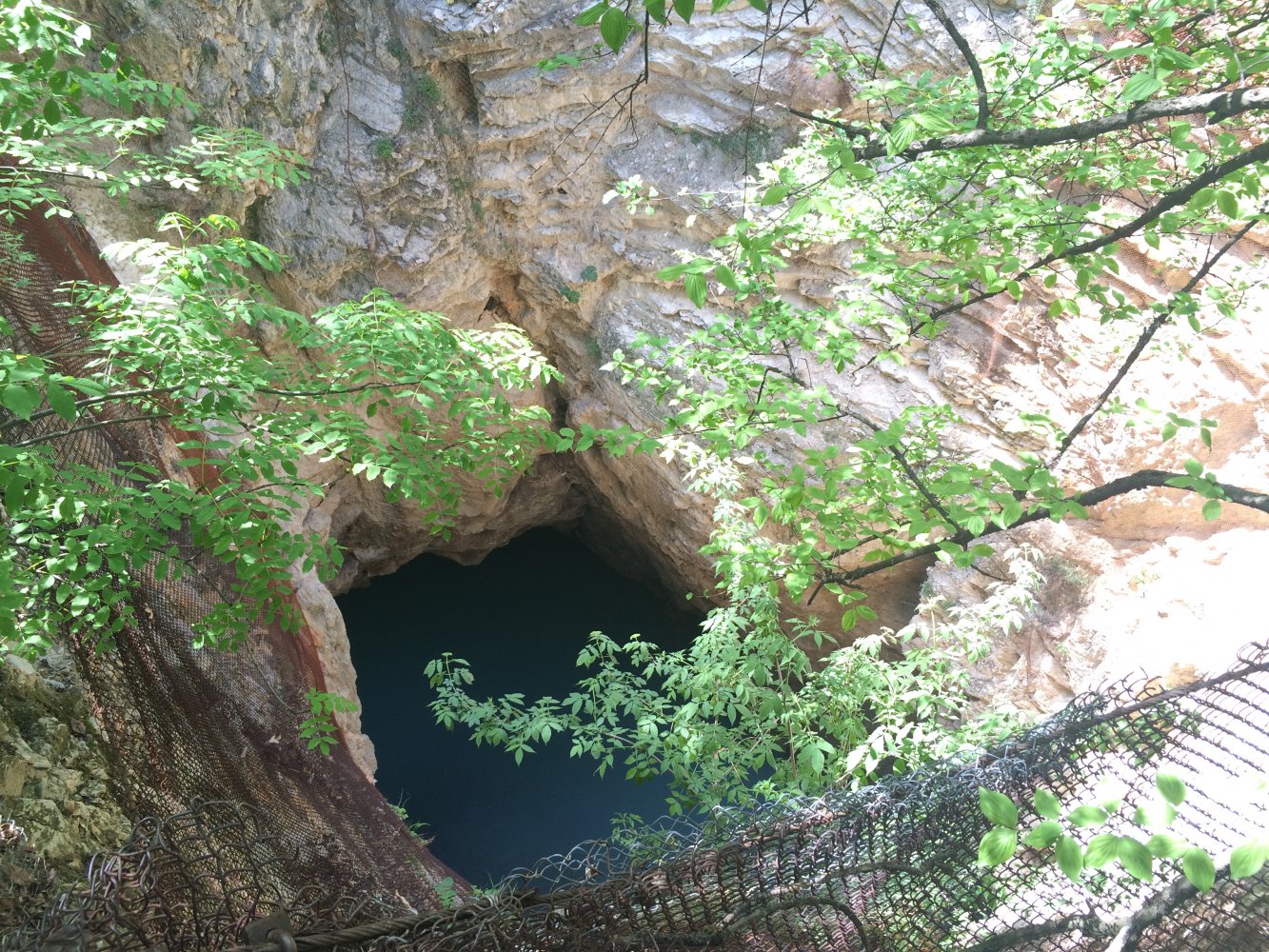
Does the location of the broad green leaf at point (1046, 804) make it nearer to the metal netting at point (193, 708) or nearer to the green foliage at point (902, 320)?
the green foliage at point (902, 320)

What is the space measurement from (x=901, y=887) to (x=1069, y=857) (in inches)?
30.1

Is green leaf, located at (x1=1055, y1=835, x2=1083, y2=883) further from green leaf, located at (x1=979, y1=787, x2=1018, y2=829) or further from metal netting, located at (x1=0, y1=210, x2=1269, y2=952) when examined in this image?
metal netting, located at (x1=0, y1=210, x2=1269, y2=952)

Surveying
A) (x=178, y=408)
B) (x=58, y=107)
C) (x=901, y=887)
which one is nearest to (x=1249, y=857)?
(x=901, y=887)

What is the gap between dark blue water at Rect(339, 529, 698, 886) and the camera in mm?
8703

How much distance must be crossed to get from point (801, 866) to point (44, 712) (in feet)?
7.89

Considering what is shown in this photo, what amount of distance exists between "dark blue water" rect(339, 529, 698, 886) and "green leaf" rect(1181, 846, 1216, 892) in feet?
25.6

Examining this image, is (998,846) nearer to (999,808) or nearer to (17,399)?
(999,808)

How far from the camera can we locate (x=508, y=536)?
10.6m

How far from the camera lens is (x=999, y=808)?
115cm

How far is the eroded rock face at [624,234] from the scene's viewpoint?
6.22 meters

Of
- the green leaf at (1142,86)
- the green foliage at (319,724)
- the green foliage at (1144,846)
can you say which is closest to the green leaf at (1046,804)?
the green foliage at (1144,846)

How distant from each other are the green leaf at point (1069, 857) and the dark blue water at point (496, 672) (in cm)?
774

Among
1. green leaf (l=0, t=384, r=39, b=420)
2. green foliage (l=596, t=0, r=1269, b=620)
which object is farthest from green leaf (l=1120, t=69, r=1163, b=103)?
green leaf (l=0, t=384, r=39, b=420)

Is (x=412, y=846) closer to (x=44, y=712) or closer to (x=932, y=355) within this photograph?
(x=44, y=712)
